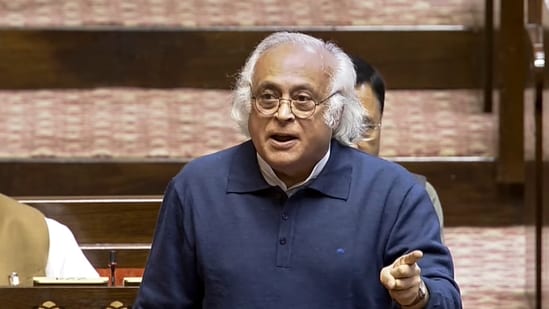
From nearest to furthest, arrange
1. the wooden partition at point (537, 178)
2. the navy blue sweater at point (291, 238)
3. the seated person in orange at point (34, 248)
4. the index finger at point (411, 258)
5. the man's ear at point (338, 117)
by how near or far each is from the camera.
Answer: the index finger at point (411, 258) → the navy blue sweater at point (291, 238) → the man's ear at point (338, 117) → the seated person in orange at point (34, 248) → the wooden partition at point (537, 178)

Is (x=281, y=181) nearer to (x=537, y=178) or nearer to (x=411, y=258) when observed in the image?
(x=411, y=258)

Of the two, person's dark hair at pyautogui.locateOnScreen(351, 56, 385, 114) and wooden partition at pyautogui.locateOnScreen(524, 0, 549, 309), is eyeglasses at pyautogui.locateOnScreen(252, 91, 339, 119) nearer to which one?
person's dark hair at pyautogui.locateOnScreen(351, 56, 385, 114)

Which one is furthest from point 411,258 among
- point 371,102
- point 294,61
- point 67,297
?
point 371,102

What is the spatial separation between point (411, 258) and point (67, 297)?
1.08m

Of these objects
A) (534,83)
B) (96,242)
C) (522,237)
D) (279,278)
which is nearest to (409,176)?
(279,278)

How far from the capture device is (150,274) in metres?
2.74

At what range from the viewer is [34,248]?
377cm

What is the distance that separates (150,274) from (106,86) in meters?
2.68

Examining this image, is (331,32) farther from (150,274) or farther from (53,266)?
(150,274)

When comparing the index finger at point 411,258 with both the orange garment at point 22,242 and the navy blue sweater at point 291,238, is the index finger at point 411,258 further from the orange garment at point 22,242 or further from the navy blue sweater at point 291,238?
the orange garment at point 22,242

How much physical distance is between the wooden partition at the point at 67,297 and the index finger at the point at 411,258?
0.97 m

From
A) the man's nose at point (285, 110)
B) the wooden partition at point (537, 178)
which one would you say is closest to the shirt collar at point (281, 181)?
the man's nose at point (285, 110)

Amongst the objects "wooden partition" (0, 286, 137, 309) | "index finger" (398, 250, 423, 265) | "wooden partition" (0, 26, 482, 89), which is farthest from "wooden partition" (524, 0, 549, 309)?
"index finger" (398, 250, 423, 265)

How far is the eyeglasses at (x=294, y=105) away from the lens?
266cm
